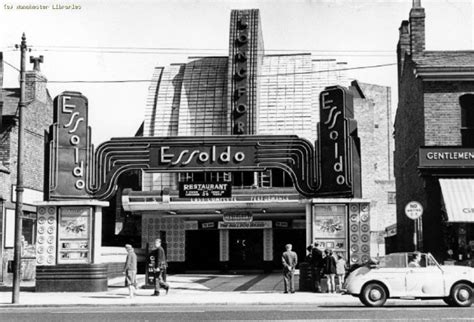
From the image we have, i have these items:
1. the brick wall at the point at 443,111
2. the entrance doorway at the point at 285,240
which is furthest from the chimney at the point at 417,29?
the entrance doorway at the point at 285,240

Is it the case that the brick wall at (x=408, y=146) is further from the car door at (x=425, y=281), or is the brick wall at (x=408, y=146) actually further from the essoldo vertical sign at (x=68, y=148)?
the essoldo vertical sign at (x=68, y=148)

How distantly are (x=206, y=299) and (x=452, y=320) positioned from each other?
9.02 metres

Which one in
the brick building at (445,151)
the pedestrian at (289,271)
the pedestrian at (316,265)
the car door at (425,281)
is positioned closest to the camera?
the car door at (425,281)

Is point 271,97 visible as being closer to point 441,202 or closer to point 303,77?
point 303,77

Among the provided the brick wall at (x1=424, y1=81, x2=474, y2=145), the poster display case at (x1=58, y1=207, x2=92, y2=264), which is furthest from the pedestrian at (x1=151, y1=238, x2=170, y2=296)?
the brick wall at (x1=424, y1=81, x2=474, y2=145)

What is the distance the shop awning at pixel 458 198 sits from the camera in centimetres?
2600

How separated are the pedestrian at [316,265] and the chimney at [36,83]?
19685 mm

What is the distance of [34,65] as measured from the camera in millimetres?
40250

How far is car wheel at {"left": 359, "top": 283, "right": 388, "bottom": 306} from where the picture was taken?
64.1 ft

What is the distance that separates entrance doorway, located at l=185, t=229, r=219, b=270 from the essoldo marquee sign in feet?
63.0

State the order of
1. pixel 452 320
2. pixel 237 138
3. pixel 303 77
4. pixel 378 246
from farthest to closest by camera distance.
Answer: pixel 378 246 < pixel 303 77 < pixel 237 138 < pixel 452 320

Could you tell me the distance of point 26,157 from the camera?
36.7 m

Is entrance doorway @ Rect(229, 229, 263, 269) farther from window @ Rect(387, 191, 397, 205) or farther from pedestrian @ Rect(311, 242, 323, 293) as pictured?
pedestrian @ Rect(311, 242, 323, 293)

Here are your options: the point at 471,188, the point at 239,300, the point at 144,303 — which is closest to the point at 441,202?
the point at 471,188
